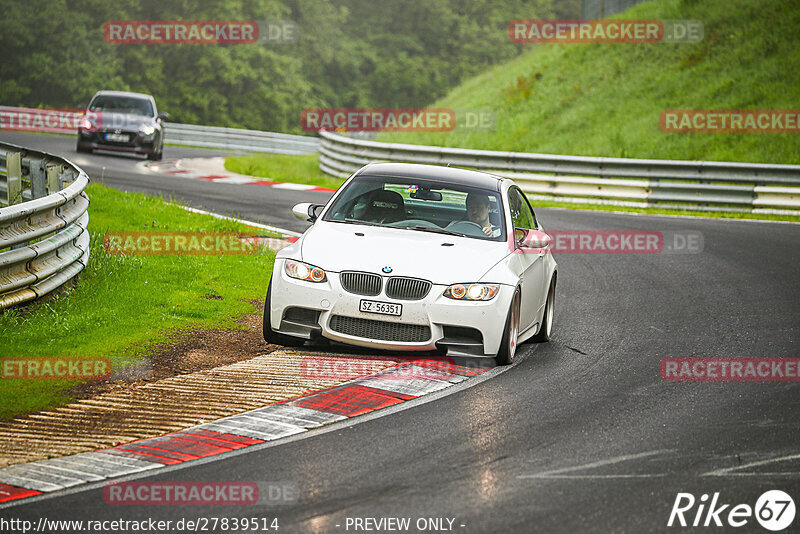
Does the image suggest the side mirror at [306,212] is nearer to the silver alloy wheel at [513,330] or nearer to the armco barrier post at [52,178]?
the silver alloy wheel at [513,330]

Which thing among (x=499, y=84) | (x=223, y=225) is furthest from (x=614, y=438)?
(x=499, y=84)

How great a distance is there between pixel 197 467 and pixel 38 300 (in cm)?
424

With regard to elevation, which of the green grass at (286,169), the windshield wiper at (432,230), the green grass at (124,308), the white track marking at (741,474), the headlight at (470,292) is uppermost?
the windshield wiper at (432,230)

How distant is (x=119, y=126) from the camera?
27031 millimetres

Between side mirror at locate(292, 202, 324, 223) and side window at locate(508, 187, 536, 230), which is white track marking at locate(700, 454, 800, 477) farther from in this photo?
side mirror at locate(292, 202, 324, 223)


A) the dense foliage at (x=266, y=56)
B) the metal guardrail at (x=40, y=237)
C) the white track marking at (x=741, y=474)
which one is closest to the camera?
the white track marking at (x=741, y=474)

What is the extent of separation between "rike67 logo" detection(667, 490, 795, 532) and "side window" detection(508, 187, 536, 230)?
435 centimetres

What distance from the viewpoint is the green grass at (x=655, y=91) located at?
1097 inches

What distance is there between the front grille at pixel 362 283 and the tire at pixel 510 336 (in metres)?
1.07

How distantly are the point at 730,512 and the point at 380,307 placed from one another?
340cm

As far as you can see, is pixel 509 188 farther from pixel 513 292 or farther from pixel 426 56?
pixel 426 56

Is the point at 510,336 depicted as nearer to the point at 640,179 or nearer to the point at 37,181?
the point at 37,181

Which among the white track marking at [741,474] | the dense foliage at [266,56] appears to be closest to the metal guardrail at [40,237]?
the white track marking at [741,474]

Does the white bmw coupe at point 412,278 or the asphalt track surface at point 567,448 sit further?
the white bmw coupe at point 412,278
